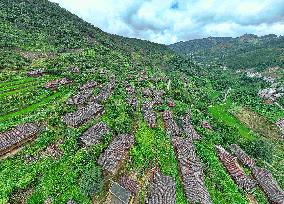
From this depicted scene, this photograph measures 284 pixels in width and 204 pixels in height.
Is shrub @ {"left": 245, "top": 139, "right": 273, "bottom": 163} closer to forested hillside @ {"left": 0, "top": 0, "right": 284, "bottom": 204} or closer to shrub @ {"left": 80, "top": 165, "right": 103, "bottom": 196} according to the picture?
forested hillside @ {"left": 0, "top": 0, "right": 284, "bottom": 204}

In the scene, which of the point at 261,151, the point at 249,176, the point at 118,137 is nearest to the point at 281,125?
the point at 261,151

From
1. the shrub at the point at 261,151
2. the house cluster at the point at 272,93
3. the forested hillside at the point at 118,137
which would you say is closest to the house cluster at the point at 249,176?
the forested hillside at the point at 118,137

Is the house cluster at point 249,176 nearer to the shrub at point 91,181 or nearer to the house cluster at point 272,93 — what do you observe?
the shrub at point 91,181

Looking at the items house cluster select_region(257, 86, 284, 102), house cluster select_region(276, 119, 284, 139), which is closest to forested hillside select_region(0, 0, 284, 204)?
house cluster select_region(276, 119, 284, 139)

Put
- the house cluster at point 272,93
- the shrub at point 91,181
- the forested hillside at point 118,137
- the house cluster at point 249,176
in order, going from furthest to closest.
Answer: the house cluster at point 272,93 → the house cluster at point 249,176 → the forested hillside at point 118,137 → the shrub at point 91,181

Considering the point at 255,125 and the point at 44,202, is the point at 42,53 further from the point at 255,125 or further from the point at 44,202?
the point at 44,202

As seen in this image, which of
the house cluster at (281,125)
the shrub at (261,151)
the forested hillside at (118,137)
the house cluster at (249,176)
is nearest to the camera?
the forested hillside at (118,137)

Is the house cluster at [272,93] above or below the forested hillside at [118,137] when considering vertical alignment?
above

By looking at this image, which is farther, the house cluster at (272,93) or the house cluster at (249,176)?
the house cluster at (272,93)

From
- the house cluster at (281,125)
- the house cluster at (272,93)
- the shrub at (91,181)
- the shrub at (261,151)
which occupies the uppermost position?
the house cluster at (272,93)
